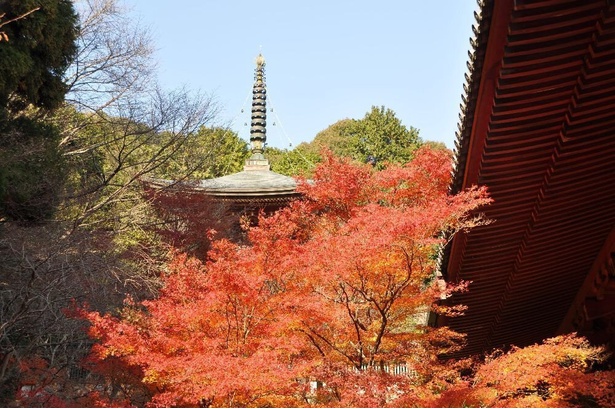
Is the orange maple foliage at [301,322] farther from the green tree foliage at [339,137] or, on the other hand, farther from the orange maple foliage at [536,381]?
the green tree foliage at [339,137]

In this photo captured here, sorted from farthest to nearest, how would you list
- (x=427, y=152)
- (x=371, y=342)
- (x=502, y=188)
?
(x=427, y=152) → (x=371, y=342) → (x=502, y=188)

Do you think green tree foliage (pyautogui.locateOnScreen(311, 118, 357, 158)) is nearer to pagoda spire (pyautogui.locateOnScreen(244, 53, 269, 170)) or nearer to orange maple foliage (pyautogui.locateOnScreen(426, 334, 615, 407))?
pagoda spire (pyautogui.locateOnScreen(244, 53, 269, 170))

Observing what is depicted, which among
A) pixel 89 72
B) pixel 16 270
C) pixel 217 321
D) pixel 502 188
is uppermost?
pixel 89 72

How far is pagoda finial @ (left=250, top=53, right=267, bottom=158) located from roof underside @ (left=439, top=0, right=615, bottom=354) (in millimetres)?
15224

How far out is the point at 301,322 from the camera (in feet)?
30.9

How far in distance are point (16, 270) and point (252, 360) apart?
3.71 metres

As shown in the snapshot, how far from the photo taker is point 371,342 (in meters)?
9.81

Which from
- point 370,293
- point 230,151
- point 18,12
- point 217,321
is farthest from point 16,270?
point 230,151

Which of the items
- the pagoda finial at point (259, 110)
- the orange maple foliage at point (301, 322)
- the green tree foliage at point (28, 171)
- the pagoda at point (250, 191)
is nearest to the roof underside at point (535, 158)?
the orange maple foliage at point (301, 322)

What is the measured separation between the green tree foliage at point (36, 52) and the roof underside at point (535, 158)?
5024mm

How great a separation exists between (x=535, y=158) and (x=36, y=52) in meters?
6.13

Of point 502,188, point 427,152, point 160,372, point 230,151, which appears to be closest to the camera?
point 502,188

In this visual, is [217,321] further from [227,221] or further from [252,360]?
[227,221]

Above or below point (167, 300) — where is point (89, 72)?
above
